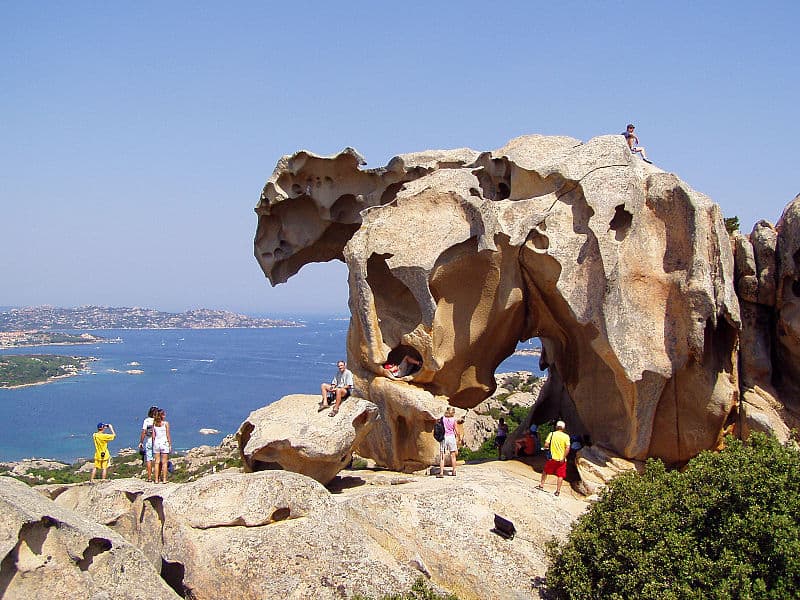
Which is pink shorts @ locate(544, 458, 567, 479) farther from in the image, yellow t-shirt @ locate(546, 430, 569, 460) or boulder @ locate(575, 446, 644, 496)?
boulder @ locate(575, 446, 644, 496)

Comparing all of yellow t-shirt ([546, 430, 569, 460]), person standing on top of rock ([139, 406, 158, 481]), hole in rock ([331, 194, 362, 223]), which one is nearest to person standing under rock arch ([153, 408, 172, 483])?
person standing on top of rock ([139, 406, 158, 481])

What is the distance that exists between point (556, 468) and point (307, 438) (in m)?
5.03

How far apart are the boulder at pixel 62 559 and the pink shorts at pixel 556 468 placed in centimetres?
761

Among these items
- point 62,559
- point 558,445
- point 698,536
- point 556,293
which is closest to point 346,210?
point 556,293

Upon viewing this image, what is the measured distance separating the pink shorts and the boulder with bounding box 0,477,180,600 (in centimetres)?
761

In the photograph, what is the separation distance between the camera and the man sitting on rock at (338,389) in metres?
15.7

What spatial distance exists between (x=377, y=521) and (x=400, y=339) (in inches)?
274

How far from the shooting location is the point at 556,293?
18.1 meters

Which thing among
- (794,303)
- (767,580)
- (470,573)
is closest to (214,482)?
(470,573)

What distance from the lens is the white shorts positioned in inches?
635

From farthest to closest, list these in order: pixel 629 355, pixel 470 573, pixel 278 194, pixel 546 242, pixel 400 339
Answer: pixel 278 194 < pixel 400 339 < pixel 546 242 < pixel 629 355 < pixel 470 573

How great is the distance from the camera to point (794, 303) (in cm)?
1734

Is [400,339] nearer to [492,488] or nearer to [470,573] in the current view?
[492,488]

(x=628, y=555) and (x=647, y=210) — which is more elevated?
(x=647, y=210)
